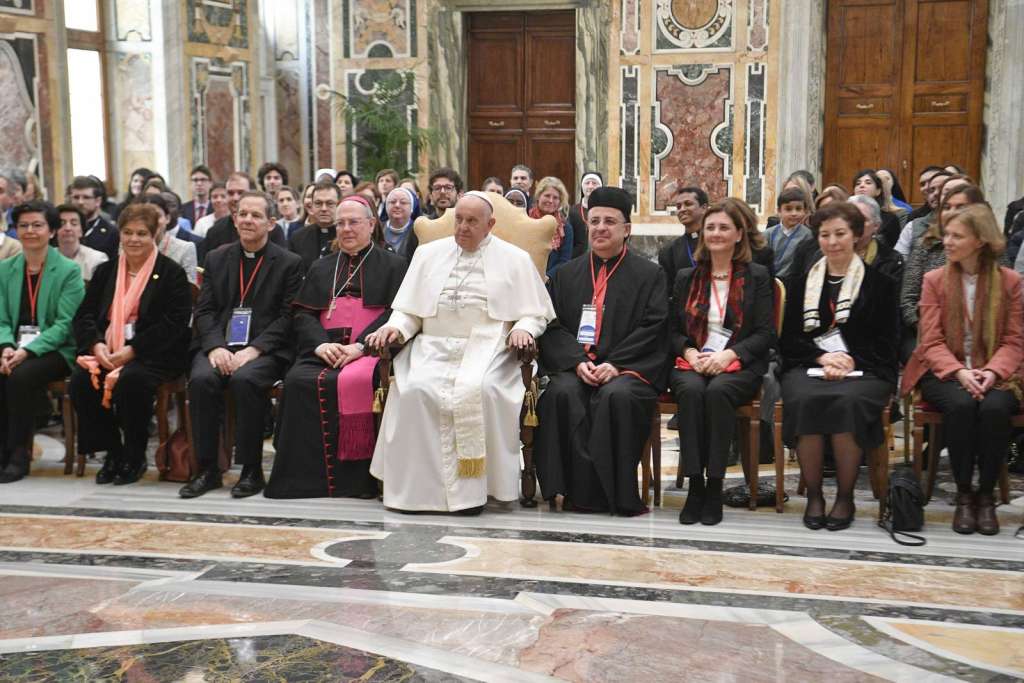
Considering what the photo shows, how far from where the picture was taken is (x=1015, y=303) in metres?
5.00

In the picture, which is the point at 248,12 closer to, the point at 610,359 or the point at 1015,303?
the point at 610,359

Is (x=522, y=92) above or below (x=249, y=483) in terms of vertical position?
above

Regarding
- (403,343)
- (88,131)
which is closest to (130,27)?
(88,131)

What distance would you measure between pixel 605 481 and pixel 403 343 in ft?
3.66

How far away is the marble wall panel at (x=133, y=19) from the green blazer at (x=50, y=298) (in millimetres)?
5156

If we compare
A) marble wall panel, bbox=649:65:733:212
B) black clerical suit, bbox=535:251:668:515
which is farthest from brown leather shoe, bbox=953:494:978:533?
marble wall panel, bbox=649:65:733:212

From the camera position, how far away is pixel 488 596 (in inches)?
159

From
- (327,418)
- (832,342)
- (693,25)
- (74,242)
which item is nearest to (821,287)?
(832,342)

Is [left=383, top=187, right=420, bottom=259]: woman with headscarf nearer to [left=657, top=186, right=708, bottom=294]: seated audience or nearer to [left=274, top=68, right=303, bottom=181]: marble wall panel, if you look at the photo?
[left=657, top=186, right=708, bottom=294]: seated audience

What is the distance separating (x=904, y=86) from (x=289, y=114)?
6.18 meters

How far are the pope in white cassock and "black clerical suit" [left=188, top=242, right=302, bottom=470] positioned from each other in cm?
61

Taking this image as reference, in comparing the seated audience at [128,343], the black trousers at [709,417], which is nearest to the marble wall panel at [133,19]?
the seated audience at [128,343]

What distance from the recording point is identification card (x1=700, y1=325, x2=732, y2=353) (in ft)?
17.2

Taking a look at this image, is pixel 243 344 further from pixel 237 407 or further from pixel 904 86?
pixel 904 86
